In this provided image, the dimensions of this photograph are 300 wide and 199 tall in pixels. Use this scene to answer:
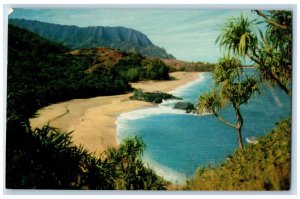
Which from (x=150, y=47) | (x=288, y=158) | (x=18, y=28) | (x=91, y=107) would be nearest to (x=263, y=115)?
(x=288, y=158)

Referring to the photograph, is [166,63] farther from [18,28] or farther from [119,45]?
[18,28]

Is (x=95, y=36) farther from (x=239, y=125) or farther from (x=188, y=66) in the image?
(x=239, y=125)

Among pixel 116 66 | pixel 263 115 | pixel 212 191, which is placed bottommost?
pixel 212 191

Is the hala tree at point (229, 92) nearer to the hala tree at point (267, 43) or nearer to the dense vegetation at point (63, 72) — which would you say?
the hala tree at point (267, 43)

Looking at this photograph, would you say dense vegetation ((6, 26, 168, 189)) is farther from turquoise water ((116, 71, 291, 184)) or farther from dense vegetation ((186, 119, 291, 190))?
dense vegetation ((186, 119, 291, 190))

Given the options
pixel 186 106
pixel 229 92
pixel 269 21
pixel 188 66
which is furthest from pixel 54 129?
pixel 269 21

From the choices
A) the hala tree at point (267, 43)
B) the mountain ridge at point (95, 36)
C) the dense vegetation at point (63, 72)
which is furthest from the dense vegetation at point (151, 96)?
the hala tree at point (267, 43)

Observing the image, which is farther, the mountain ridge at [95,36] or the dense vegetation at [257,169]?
the mountain ridge at [95,36]
